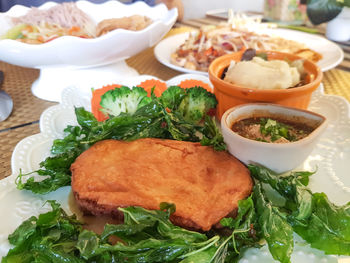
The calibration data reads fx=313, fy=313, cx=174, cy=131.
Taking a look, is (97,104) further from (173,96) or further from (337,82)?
(337,82)

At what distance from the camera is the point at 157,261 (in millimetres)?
1187

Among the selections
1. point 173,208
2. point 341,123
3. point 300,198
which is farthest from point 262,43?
point 173,208

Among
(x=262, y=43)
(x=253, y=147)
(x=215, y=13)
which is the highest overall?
(x=253, y=147)

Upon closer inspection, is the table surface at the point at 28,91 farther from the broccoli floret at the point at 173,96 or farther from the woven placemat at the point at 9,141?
the broccoli floret at the point at 173,96

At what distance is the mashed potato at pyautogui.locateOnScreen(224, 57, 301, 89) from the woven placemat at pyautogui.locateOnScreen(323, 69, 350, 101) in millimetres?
774

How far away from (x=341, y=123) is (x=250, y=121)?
72 centimetres

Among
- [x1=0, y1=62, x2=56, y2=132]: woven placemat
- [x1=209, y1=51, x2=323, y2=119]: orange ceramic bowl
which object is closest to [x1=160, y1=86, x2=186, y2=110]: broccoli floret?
[x1=209, y1=51, x2=323, y2=119]: orange ceramic bowl

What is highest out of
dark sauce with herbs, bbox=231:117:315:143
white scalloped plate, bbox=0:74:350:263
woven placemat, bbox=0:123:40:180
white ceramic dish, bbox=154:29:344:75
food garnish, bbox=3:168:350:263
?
dark sauce with herbs, bbox=231:117:315:143

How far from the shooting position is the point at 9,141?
213cm

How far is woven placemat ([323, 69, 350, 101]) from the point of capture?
9.30 feet

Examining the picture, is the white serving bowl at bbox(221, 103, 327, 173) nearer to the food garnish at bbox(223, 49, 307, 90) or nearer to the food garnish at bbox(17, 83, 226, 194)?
the food garnish at bbox(17, 83, 226, 194)

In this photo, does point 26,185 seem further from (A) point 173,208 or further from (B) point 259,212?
(B) point 259,212

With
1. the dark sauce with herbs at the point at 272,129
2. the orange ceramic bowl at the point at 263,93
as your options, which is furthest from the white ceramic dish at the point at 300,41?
the dark sauce with herbs at the point at 272,129

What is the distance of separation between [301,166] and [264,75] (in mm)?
677
